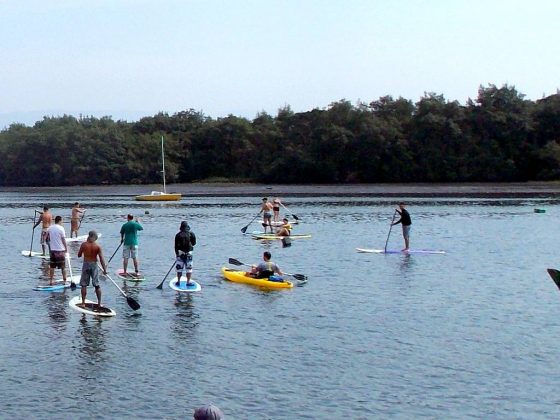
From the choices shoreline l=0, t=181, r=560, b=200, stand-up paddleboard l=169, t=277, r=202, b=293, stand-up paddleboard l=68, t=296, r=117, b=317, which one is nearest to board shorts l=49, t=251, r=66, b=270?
stand-up paddleboard l=68, t=296, r=117, b=317

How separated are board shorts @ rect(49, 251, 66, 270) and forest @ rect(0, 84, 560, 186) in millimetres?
104845

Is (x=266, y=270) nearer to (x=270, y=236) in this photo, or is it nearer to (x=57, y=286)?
(x=57, y=286)

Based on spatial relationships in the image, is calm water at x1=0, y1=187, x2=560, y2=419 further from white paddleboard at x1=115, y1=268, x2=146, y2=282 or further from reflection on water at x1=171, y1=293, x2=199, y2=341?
white paddleboard at x1=115, y1=268, x2=146, y2=282

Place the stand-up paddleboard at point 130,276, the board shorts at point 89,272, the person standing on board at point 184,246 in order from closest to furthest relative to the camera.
→ the board shorts at point 89,272, the person standing on board at point 184,246, the stand-up paddleboard at point 130,276

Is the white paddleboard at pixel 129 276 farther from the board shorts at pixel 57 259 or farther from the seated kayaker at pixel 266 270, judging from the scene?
the seated kayaker at pixel 266 270

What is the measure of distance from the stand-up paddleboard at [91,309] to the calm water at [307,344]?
275mm

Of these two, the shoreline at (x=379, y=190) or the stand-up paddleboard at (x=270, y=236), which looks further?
the shoreline at (x=379, y=190)

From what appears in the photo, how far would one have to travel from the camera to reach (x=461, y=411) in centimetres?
1448

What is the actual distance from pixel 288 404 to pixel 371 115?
127m

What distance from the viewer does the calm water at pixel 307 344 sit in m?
15.0

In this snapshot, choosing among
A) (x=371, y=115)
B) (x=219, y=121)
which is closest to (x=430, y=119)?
(x=371, y=115)

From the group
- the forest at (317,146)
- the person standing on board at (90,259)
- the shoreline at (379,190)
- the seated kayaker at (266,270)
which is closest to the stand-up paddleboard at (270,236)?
the seated kayaker at (266,270)

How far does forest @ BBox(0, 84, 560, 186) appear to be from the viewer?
126062 millimetres

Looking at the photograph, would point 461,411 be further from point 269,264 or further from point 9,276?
point 9,276
